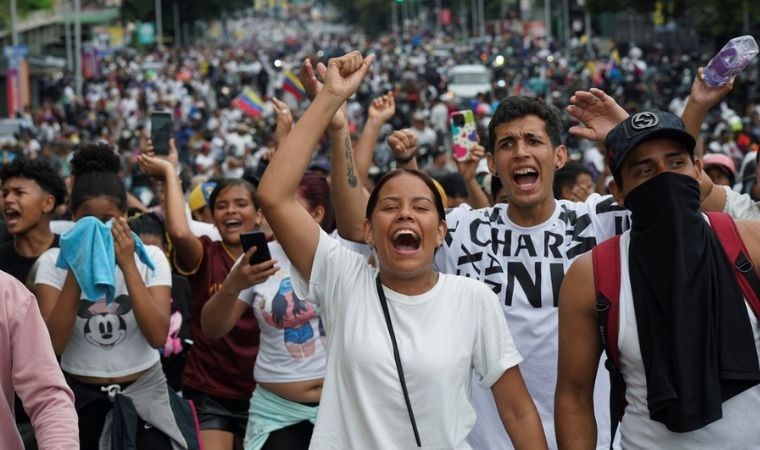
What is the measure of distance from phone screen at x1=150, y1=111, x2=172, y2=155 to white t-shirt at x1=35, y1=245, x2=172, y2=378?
50.6 inches

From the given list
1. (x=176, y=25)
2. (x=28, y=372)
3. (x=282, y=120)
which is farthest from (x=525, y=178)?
(x=176, y=25)

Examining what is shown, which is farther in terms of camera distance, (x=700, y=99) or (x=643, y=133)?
(x=700, y=99)

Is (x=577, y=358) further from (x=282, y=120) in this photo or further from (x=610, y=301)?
(x=282, y=120)

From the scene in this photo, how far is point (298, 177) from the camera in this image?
4105 mm

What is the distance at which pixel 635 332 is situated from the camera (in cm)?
369

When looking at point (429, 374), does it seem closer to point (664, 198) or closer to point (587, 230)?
point (664, 198)

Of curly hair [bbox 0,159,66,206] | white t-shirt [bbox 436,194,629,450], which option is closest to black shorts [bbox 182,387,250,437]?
curly hair [bbox 0,159,66,206]

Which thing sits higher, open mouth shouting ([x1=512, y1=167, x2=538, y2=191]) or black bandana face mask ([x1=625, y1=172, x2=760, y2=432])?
open mouth shouting ([x1=512, y1=167, x2=538, y2=191])

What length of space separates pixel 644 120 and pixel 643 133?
0.23 ft

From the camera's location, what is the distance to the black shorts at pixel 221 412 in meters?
6.15

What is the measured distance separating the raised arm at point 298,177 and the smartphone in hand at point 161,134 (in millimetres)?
2840

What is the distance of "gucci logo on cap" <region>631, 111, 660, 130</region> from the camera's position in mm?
3793

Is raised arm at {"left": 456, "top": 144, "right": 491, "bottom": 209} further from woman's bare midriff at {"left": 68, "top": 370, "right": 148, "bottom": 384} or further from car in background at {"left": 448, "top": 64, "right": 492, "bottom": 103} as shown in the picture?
car in background at {"left": 448, "top": 64, "right": 492, "bottom": 103}

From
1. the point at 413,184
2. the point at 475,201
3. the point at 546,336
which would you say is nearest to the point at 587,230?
the point at 546,336
